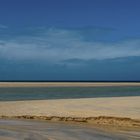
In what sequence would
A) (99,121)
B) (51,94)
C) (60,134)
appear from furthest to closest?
(51,94)
(99,121)
(60,134)

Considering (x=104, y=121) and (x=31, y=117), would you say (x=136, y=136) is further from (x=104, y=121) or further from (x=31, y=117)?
(x=31, y=117)

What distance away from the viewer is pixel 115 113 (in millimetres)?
22094

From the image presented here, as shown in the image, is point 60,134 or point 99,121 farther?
point 99,121

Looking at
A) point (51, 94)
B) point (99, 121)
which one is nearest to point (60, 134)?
point (99, 121)

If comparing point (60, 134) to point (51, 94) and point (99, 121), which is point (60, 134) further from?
point (51, 94)

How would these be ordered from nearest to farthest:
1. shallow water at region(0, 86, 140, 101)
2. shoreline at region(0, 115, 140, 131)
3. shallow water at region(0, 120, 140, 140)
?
shallow water at region(0, 120, 140, 140) → shoreline at region(0, 115, 140, 131) → shallow water at region(0, 86, 140, 101)

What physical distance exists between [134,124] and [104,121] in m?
1.62

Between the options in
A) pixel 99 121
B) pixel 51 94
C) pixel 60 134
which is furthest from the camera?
pixel 51 94

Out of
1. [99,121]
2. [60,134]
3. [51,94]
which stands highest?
[51,94]

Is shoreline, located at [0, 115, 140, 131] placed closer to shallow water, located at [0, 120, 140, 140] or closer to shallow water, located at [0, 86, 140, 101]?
shallow water, located at [0, 120, 140, 140]

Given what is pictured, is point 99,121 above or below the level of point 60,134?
above

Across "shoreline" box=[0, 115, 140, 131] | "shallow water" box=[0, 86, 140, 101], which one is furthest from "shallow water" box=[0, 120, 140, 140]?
"shallow water" box=[0, 86, 140, 101]

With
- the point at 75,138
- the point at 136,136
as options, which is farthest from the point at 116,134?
the point at 75,138

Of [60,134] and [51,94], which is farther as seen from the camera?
[51,94]
